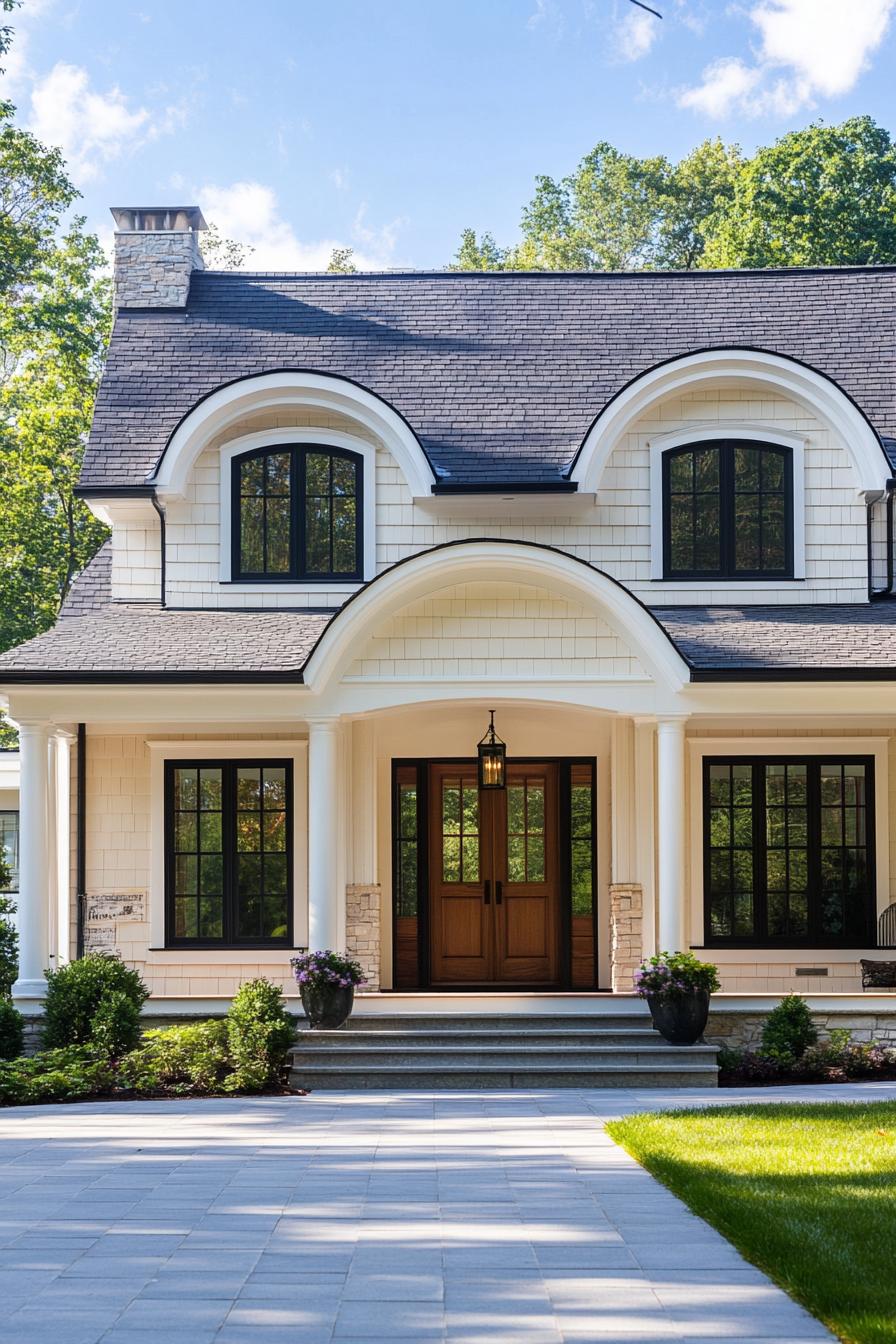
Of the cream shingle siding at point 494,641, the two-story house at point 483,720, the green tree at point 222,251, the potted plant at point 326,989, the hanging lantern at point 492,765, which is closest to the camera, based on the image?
the potted plant at point 326,989

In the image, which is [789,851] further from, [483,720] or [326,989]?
[326,989]

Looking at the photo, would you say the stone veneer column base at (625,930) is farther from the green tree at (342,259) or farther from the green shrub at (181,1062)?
the green tree at (342,259)

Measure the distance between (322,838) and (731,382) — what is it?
6206 mm

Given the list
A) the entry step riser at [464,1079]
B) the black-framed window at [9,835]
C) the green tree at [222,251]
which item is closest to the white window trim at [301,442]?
the entry step riser at [464,1079]

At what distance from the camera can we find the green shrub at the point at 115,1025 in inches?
484

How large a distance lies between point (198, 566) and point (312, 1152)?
296 inches

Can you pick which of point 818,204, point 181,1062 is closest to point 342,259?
point 818,204

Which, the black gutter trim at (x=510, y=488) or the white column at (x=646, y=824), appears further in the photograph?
the black gutter trim at (x=510, y=488)

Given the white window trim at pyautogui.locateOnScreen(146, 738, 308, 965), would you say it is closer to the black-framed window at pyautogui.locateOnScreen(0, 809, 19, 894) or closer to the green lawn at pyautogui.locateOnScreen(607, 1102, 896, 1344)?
the green lawn at pyautogui.locateOnScreen(607, 1102, 896, 1344)

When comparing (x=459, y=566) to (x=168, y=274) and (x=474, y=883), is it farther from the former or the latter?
(x=168, y=274)

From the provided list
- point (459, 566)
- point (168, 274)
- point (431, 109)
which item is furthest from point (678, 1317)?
point (431, 109)

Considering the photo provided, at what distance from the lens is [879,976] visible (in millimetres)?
14031

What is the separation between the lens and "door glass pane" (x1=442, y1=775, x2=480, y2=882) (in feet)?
51.1

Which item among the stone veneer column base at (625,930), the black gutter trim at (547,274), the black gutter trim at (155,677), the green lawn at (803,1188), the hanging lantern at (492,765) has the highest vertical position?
the black gutter trim at (547,274)
